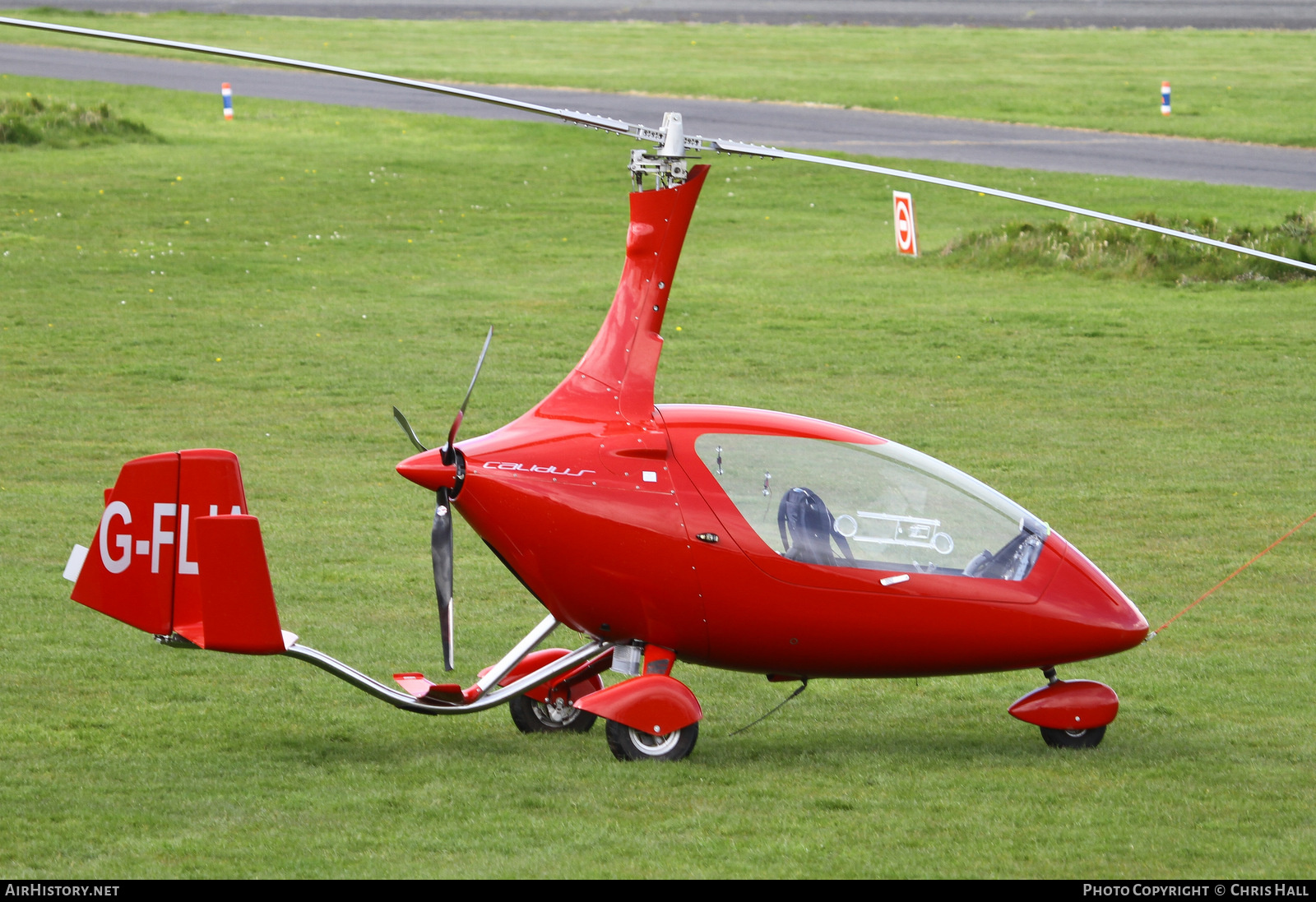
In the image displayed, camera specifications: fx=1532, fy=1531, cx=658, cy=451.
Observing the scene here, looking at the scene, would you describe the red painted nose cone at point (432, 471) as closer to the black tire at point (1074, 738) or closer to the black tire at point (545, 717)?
the black tire at point (545, 717)

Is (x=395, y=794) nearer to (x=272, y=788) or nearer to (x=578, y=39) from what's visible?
(x=272, y=788)

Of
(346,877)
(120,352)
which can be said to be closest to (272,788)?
(346,877)

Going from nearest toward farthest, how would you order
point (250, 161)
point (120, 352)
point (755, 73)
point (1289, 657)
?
point (1289, 657) → point (120, 352) → point (250, 161) → point (755, 73)

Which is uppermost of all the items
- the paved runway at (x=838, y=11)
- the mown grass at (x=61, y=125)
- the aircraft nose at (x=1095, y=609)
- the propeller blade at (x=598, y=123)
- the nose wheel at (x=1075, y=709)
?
the paved runway at (x=838, y=11)

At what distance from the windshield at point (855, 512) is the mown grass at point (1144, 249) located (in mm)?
18253

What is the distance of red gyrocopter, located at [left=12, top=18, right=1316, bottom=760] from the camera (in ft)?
29.3

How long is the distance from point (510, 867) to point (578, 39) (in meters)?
54.5

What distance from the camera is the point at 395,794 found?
27.9 feet

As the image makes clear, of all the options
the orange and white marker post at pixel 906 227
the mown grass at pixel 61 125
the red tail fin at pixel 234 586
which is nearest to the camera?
the red tail fin at pixel 234 586

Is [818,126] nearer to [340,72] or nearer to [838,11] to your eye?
[838,11]

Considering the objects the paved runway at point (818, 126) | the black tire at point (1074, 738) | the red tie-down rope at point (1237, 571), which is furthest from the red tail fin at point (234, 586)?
the paved runway at point (818, 126)

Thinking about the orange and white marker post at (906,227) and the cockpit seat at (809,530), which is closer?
the cockpit seat at (809,530)

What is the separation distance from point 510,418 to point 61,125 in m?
24.0

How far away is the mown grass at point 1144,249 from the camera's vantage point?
26391 mm
